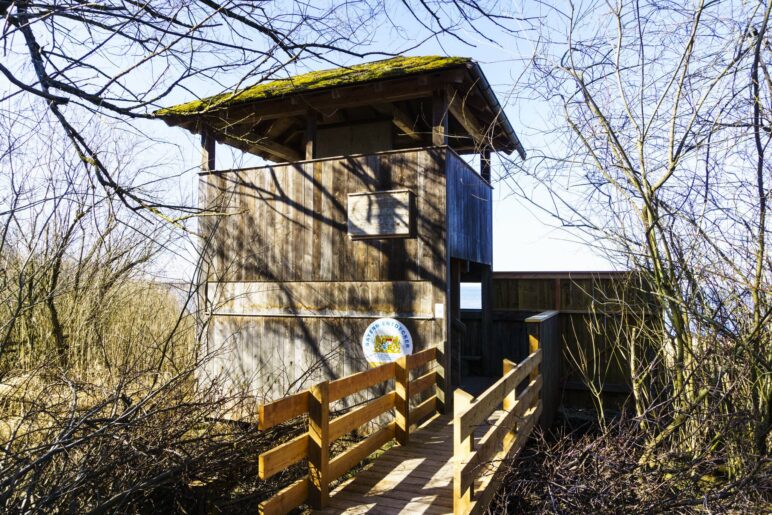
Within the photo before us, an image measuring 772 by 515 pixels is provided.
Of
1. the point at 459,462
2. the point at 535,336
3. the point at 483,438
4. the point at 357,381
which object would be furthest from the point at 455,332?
the point at 459,462

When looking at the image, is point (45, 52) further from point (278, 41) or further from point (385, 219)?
point (385, 219)

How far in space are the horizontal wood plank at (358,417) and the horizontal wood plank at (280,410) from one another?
0.42 meters

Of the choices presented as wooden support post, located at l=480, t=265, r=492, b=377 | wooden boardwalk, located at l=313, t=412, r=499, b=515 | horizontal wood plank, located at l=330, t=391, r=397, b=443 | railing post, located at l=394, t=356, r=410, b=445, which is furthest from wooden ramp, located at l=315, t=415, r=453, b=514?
wooden support post, located at l=480, t=265, r=492, b=377

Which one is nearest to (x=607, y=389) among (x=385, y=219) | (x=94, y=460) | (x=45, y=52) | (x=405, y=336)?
(x=405, y=336)

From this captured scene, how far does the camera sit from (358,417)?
16.9 feet

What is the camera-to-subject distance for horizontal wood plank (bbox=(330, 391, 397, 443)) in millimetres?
4737

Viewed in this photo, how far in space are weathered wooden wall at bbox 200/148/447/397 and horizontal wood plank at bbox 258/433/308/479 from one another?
282 cm

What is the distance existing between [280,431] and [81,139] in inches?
137

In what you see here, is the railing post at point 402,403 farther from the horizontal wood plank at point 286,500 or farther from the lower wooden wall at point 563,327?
the lower wooden wall at point 563,327

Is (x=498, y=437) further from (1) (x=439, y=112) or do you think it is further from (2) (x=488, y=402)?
(1) (x=439, y=112)

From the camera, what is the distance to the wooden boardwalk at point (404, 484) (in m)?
4.43

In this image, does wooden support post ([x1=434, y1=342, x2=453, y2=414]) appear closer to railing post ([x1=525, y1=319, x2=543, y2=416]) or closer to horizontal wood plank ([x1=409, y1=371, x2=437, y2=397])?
horizontal wood plank ([x1=409, y1=371, x2=437, y2=397])

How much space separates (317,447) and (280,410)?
0.63 metres

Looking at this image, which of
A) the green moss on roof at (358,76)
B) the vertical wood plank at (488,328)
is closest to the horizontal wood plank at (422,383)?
the vertical wood plank at (488,328)
